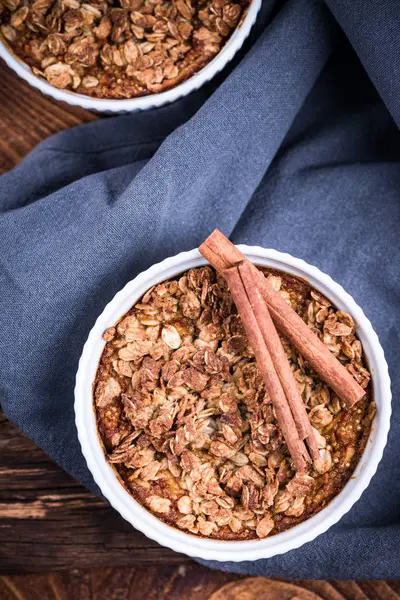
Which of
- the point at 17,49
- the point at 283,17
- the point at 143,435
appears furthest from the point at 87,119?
the point at 143,435

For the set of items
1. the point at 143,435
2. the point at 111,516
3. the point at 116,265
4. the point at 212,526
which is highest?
the point at 116,265

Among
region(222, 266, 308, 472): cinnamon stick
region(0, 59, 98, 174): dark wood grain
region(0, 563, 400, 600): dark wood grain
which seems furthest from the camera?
region(0, 59, 98, 174): dark wood grain

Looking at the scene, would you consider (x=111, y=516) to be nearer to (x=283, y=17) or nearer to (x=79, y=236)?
(x=79, y=236)

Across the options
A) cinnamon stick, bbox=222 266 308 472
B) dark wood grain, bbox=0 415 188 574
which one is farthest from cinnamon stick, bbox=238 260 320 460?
dark wood grain, bbox=0 415 188 574

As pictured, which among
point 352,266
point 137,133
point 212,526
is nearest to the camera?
point 212,526

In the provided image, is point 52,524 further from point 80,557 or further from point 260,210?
point 260,210

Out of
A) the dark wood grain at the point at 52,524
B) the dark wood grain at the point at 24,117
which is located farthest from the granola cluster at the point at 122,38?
the dark wood grain at the point at 52,524

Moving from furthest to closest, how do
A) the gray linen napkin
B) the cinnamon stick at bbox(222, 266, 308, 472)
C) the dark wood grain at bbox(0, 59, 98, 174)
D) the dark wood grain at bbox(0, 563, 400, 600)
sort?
the dark wood grain at bbox(0, 59, 98, 174) → the dark wood grain at bbox(0, 563, 400, 600) → the gray linen napkin → the cinnamon stick at bbox(222, 266, 308, 472)

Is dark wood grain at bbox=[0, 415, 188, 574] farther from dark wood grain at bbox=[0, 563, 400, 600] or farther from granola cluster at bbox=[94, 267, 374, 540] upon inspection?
granola cluster at bbox=[94, 267, 374, 540]
